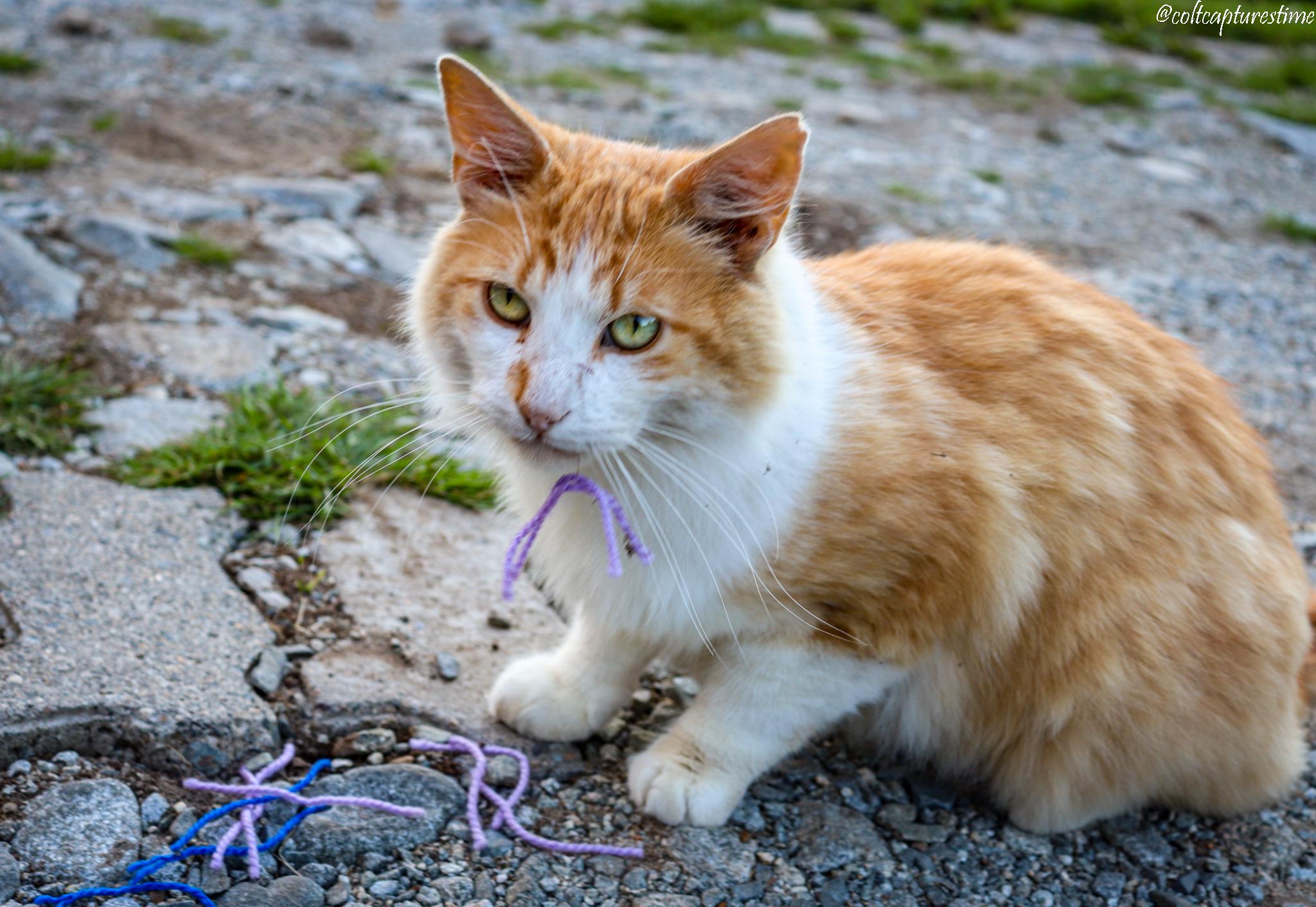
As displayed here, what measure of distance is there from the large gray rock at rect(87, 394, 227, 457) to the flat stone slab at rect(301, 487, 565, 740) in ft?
2.06

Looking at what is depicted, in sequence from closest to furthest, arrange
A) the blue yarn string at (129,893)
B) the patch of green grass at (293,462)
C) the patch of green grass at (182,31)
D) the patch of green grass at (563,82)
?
the blue yarn string at (129,893) → the patch of green grass at (293,462) → the patch of green grass at (182,31) → the patch of green grass at (563,82)

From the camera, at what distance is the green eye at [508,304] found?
211 cm

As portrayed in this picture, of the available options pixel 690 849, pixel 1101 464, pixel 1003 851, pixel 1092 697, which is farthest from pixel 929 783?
pixel 1101 464

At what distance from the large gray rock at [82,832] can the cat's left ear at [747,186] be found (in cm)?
159

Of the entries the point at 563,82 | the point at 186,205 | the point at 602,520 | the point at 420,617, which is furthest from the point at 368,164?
the point at 602,520

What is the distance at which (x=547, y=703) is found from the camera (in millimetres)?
2596

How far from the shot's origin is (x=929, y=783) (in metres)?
2.69

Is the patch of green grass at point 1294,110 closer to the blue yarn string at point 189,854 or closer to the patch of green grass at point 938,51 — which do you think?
the patch of green grass at point 938,51

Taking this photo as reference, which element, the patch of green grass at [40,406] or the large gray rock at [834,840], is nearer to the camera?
the large gray rock at [834,840]

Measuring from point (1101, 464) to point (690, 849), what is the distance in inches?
47.6

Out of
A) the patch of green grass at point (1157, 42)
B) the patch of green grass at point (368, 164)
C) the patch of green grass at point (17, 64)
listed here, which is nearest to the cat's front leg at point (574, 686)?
the patch of green grass at point (368, 164)

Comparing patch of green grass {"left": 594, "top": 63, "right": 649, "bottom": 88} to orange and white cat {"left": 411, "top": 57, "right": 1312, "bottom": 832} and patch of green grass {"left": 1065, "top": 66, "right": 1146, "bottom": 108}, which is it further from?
orange and white cat {"left": 411, "top": 57, "right": 1312, "bottom": 832}

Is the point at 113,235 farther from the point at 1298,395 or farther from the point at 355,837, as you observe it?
the point at 1298,395

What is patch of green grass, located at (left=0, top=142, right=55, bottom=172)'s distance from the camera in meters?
4.59
